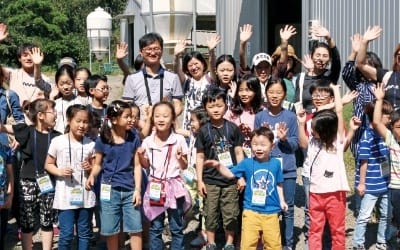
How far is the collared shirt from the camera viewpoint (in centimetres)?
557

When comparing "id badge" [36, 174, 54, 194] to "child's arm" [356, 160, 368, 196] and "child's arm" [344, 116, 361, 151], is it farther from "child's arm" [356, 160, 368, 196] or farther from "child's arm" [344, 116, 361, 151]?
"child's arm" [356, 160, 368, 196]

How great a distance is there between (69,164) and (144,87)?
3.73 feet

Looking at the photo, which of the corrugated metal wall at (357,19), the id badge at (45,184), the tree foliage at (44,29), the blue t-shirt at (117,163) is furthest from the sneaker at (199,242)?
the tree foliage at (44,29)

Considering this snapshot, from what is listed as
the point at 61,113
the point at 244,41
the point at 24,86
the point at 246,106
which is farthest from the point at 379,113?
the point at 24,86

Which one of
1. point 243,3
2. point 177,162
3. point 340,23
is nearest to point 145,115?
point 177,162

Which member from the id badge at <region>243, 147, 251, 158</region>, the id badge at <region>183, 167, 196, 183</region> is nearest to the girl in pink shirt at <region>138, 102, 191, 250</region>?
the id badge at <region>183, 167, 196, 183</region>

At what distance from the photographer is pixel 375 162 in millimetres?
5348

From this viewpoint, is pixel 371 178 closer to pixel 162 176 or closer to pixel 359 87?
pixel 359 87

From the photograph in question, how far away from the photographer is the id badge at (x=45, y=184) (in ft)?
16.2

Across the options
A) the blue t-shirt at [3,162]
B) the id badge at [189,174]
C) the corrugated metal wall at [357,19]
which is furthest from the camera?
the corrugated metal wall at [357,19]

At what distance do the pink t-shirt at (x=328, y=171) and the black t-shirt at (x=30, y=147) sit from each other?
90.8 inches

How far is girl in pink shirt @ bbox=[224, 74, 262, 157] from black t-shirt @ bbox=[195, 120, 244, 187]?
26 cm

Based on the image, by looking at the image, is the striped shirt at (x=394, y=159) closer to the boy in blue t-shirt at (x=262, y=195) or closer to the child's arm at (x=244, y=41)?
the boy in blue t-shirt at (x=262, y=195)

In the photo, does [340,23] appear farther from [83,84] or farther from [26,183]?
[26,183]
